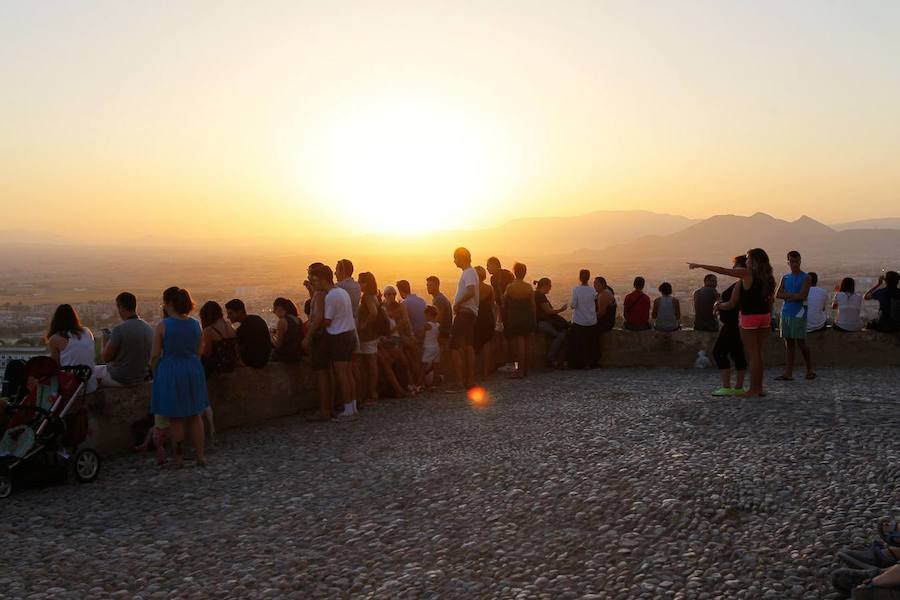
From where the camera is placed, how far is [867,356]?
1404 centimetres

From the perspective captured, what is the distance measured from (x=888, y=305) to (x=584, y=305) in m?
5.06

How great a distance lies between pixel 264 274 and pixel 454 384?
116631 millimetres

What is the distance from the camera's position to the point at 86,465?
26.1 ft

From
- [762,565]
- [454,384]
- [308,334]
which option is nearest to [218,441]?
[308,334]

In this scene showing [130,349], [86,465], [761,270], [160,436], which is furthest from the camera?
[761,270]

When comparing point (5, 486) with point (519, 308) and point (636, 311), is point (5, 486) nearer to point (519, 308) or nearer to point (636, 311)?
point (519, 308)

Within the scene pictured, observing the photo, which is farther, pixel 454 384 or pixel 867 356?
pixel 867 356

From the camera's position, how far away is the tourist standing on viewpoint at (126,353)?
30.0ft

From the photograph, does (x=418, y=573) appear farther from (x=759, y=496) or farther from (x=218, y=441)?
(x=218, y=441)

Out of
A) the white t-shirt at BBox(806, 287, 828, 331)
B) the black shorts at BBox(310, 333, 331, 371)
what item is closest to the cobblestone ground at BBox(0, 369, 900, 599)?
the black shorts at BBox(310, 333, 331, 371)

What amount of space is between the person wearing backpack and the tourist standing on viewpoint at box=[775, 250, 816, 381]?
2464 millimetres

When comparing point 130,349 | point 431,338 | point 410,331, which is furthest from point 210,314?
point 431,338

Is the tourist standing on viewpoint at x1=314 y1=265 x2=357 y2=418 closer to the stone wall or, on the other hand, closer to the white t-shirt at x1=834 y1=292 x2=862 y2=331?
the stone wall

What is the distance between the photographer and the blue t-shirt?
1186 cm
